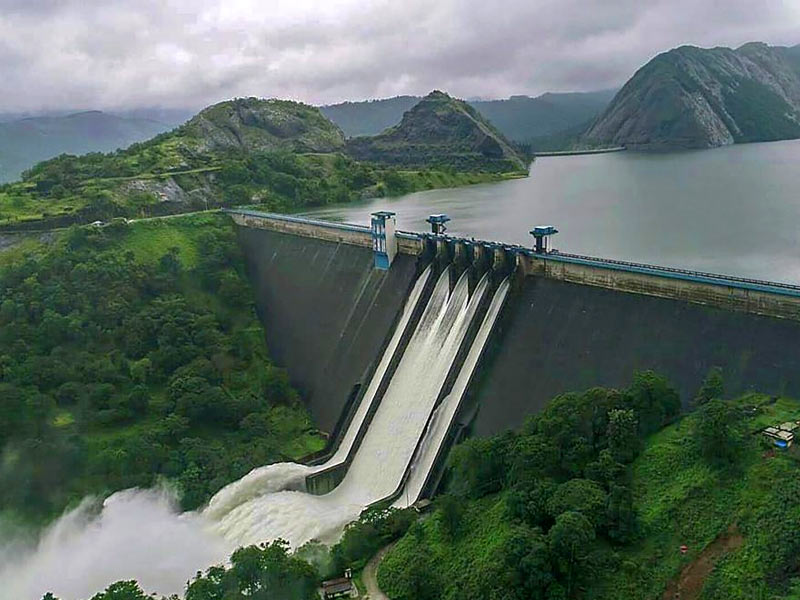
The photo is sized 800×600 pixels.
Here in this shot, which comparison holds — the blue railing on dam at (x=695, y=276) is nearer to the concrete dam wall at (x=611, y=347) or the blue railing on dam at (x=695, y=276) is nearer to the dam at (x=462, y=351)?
the dam at (x=462, y=351)

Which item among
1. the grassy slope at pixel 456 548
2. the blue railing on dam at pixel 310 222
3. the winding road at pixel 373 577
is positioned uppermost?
the blue railing on dam at pixel 310 222

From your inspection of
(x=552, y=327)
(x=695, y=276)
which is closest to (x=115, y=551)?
(x=552, y=327)

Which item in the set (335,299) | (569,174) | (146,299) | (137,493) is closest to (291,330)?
(335,299)

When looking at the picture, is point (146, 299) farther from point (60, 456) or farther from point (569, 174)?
point (569, 174)

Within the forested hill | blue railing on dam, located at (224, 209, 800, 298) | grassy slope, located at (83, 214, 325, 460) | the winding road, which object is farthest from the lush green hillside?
the forested hill

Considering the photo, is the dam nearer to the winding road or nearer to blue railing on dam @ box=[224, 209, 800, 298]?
blue railing on dam @ box=[224, 209, 800, 298]

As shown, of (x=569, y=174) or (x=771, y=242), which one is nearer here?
(x=771, y=242)

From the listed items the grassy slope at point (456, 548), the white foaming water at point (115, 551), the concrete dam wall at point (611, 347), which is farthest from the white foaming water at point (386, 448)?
the grassy slope at point (456, 548)
